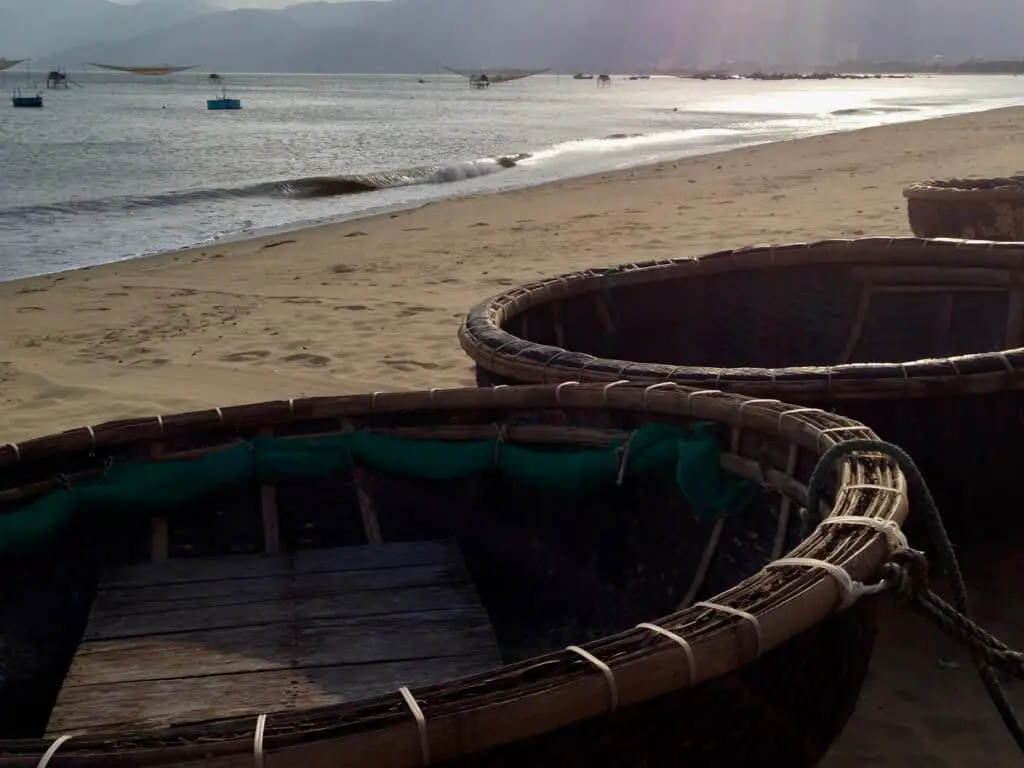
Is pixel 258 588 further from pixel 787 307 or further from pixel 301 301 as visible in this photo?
pixel 301 301

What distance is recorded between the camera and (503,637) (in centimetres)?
276

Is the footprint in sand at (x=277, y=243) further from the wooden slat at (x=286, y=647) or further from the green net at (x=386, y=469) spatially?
the wooden slat at (x=286, y=647)

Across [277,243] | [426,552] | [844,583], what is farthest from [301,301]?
[844,583]

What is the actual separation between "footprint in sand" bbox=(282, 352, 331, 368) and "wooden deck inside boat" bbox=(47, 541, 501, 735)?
3451mm

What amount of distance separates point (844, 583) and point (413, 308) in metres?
6.33

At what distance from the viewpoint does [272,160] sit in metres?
28.2

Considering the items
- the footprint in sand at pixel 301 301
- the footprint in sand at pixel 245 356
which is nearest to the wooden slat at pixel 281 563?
the footprint in sand at pixel 245 356

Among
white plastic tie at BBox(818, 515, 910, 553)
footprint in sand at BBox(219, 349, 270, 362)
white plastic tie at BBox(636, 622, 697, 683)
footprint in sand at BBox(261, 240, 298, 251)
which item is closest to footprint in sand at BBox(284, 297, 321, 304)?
footprint in sand at BBox(219, 349, 270, 362)

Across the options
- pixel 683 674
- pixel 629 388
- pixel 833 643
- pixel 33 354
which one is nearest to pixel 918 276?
pixel 629 388

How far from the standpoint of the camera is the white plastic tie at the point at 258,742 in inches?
47.9

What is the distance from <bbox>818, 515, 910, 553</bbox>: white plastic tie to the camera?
1.73 metres

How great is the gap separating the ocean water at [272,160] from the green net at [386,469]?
1016 centimetres

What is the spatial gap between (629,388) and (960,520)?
1076 millimetres

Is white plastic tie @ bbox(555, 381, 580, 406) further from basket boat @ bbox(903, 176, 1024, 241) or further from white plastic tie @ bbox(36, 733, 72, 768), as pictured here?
basket boat @ bbox(903, 176, 1024, 241)
